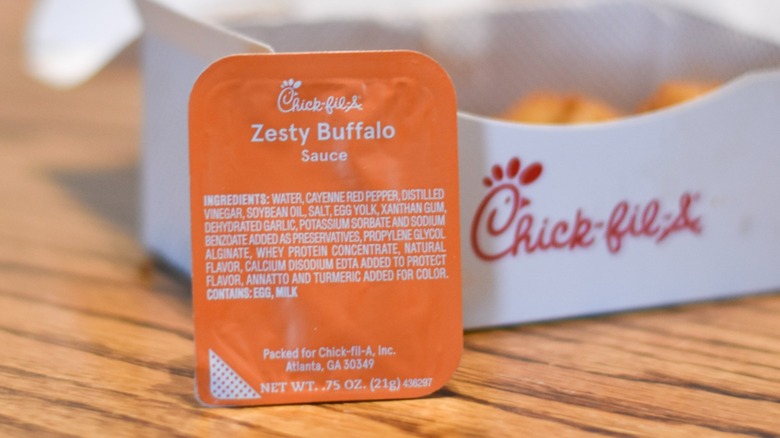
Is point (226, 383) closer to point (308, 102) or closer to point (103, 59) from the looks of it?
point (308, 102)

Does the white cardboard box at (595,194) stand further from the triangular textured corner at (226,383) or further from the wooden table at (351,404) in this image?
the triangular textured corner at (226,383)

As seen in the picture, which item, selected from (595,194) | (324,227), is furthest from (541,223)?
(324,227)

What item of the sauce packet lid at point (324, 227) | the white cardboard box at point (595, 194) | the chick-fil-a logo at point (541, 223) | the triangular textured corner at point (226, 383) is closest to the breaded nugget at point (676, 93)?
the white cardboard box at point (595, 194)

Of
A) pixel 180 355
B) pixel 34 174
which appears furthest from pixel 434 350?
pixel 34 174

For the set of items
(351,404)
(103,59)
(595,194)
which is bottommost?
(351,404)

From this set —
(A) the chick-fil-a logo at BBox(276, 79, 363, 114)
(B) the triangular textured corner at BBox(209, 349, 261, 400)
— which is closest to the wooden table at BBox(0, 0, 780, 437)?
(B) the triangular textured corner at BBox(209, 349, 261, 400)

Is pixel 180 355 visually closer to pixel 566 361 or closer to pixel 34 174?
pixel 566 361

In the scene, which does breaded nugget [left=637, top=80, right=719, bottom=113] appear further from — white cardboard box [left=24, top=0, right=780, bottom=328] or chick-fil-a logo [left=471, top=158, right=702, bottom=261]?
chick-fil-a logo [left=471, top=158, right=702, bottom=261]
